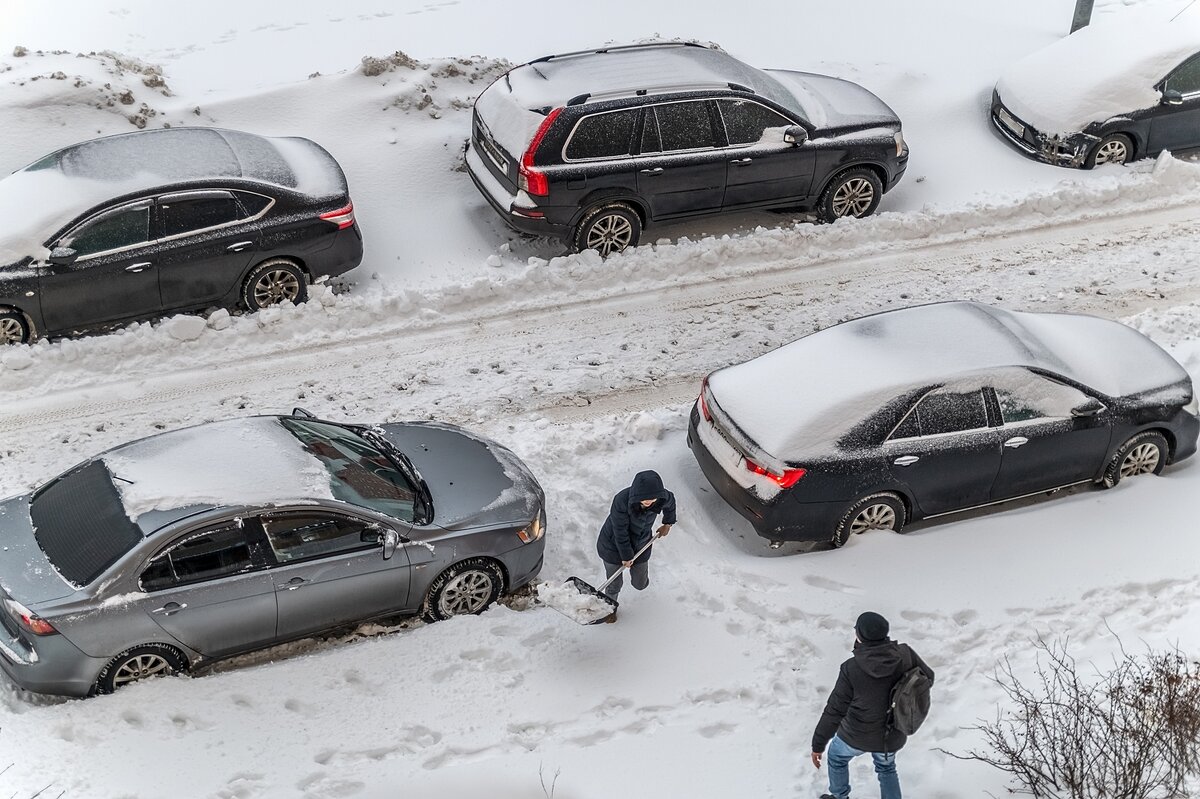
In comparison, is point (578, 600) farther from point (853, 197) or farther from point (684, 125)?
point (853, 197)

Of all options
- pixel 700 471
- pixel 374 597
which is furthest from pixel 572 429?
pixel 374 597

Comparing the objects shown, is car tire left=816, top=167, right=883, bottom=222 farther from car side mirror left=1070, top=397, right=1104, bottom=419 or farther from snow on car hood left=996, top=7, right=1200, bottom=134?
car side mirror left=1070, top=397, right=1104, bottom=419

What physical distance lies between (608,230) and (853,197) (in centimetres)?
281

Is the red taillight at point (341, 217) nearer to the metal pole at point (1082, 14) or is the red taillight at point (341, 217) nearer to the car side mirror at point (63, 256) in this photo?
the car side mirror at point (63, 256)

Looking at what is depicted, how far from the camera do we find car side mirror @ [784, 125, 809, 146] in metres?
12.3

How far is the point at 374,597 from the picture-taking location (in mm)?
8102

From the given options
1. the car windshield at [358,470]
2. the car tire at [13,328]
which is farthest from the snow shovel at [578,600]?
the car tire at [13,328]

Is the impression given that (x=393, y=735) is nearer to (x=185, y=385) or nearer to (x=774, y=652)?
(x=774, y=652)

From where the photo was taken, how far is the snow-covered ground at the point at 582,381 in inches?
288

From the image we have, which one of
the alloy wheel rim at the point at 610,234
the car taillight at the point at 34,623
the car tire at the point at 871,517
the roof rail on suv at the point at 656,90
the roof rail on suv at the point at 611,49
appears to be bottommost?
the car tire at the point at 871,517

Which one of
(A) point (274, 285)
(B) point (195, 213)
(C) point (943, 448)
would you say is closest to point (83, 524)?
(B) point (195, 213)

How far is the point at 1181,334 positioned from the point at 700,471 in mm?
5042

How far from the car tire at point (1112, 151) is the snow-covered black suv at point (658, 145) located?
2.53 meters

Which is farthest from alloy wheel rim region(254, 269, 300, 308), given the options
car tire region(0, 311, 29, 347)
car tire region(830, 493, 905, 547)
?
car tire region(830, 493, 905, 547)
